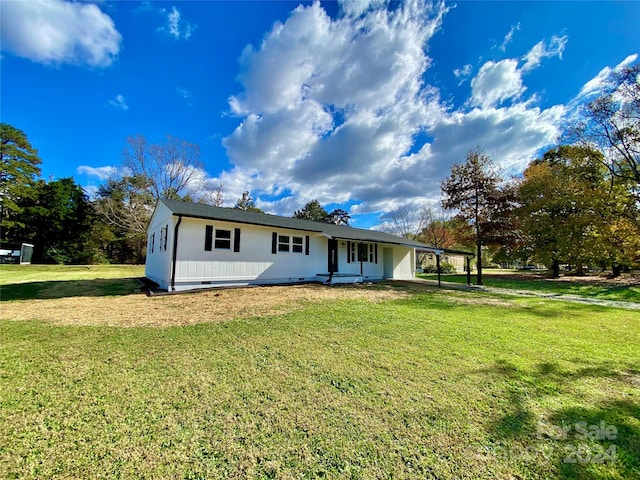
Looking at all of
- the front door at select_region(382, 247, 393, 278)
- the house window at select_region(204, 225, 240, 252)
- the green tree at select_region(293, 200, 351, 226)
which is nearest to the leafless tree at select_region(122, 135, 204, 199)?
the green tree at select_region(293, 200, 351, 226)

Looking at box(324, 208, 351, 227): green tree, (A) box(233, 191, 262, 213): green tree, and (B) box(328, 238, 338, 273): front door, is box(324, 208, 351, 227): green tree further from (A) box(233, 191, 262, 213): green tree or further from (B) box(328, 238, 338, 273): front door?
(B) box(328, 238, 338, 273): front door

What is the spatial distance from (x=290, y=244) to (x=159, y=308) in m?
7.25

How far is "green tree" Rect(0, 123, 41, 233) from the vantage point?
25359mm

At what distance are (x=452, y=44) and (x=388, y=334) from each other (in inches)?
530

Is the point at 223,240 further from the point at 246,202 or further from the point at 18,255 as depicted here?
the point at 246,202

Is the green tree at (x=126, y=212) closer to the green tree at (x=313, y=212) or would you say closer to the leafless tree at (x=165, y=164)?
the leafless tree at (x=165, y=164)

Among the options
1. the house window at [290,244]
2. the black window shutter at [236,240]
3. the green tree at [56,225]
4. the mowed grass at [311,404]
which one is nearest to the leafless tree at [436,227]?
the house window at [290,244]

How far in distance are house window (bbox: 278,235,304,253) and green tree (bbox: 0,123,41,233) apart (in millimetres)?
31791

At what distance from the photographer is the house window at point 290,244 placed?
43.3 feet

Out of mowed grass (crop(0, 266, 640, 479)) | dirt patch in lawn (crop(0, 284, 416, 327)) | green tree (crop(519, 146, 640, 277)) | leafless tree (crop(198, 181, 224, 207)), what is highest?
leafless tree (crop(198, 181, 224, 207))

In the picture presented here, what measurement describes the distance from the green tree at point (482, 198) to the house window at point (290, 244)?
37.1 feet

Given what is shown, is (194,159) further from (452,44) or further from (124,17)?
(452,44)

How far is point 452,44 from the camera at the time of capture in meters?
11.6

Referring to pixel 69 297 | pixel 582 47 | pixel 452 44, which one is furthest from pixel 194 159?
pixel 582 47
